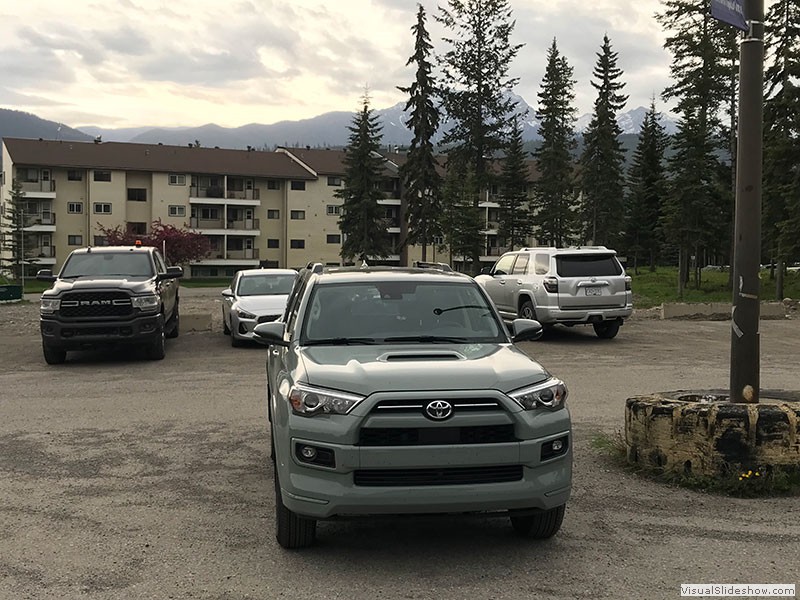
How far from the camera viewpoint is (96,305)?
13.8 metres

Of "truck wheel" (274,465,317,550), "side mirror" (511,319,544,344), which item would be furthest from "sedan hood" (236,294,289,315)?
"truck wheel" (274,465,317,550)

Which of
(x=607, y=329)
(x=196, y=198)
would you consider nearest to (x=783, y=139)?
(x=607, y=329)

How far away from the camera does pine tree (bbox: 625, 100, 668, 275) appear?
67750 mm

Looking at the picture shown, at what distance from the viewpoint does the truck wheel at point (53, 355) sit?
1402 centimetres

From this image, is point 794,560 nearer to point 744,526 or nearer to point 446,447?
point 744,526

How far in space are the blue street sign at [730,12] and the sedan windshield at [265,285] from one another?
1258cm

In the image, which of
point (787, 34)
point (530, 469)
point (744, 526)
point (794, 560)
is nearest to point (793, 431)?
point (744, 526)

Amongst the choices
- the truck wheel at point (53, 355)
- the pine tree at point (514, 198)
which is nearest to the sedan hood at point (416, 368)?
the truck wheel at point (53, 355)

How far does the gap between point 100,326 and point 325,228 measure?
67.0 meters

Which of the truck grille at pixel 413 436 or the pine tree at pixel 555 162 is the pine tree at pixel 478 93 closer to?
the pine tree at pixel 555 162

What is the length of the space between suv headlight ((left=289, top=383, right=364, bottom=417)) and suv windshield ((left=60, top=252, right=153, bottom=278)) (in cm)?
1130

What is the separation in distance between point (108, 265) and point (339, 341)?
1091cm

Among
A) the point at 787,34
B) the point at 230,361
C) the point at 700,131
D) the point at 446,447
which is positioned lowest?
the point at 230,361

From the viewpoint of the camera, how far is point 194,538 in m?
5.17
